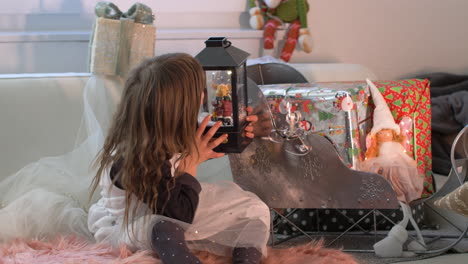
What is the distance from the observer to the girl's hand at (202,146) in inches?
56.2

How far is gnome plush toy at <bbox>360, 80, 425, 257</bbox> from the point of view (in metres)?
1.71

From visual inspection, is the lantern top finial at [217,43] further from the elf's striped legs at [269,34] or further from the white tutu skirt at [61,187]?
the elf's striped legs at [269,34]

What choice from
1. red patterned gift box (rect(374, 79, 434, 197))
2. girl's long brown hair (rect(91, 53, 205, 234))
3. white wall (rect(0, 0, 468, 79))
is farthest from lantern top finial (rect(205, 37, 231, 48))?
white wall (rect(0, 0, 468, 79))

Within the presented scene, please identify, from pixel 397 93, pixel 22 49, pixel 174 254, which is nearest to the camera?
pixel 174 254

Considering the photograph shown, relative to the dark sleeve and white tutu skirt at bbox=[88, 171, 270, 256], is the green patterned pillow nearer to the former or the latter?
white tutu skirt at bbox=[88, 171, 270, 256]

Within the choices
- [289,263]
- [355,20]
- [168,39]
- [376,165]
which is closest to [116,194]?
[289,263]

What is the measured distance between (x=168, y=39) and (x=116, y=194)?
1371mm

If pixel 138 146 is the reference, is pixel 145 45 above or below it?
above

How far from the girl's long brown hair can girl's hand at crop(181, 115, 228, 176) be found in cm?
4

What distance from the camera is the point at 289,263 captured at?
141cm

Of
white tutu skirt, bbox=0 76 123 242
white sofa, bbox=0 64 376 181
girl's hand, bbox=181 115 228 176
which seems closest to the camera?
girl's hand, bbox=181 115 228 176

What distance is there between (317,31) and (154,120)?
5.63 ft

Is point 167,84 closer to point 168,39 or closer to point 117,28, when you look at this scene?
point 117,28

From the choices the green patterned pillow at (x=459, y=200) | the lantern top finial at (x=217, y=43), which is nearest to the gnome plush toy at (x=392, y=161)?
the green patterned pillow at (x=459, y=200)
